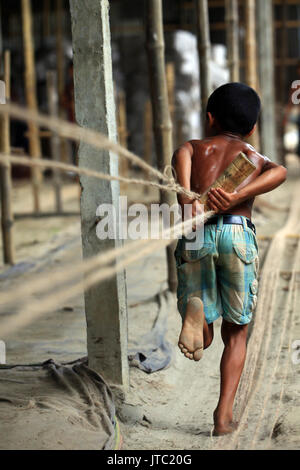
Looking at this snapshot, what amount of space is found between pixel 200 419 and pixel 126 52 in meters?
10.4

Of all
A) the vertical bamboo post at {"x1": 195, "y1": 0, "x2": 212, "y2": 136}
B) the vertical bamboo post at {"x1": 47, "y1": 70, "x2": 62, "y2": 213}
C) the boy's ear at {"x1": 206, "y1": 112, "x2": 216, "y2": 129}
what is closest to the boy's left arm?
the boy's ear at {"x1": 206, "y1": 112, "x2": 216, "y2": 129}

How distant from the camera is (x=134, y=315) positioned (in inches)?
140

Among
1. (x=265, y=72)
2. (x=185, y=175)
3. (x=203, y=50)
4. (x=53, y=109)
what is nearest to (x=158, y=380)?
(x=185, y=175)

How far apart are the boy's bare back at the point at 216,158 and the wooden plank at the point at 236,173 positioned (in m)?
0.08

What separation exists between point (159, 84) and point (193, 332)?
183cm

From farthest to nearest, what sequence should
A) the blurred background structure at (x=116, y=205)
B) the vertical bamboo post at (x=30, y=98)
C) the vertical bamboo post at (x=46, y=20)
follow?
the vertical bamboo post at (x=46, y=20), the vertical bamboo post at (x=30, y=98), the blurred background structure at (x=116, y=205)

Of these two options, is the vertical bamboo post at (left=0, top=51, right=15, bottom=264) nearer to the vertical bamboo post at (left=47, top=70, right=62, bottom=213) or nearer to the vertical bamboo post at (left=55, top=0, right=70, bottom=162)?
the vertical bamboo post at (left=47, top=70, right=62, bottom=213)

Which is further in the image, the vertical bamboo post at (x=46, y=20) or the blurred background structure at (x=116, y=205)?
the vertical bamboo post at (x=46, y=20)

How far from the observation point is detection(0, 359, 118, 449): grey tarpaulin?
191 centimetres

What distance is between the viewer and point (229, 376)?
2059 mm

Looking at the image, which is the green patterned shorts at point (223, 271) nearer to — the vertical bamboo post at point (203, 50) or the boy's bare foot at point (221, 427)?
the boy's bare foot at point (221, 427)

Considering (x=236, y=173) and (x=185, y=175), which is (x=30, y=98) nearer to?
(x=185, y=175)

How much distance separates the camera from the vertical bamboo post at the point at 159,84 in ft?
11.0

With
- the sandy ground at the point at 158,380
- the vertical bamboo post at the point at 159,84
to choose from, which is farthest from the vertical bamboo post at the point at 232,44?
the vertical bamboo post at the point at 159,84
